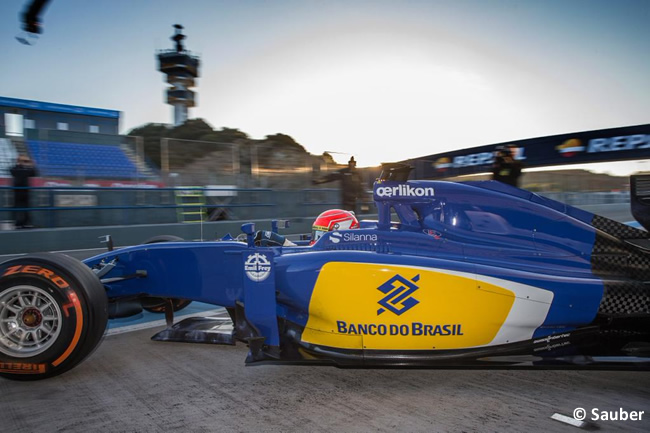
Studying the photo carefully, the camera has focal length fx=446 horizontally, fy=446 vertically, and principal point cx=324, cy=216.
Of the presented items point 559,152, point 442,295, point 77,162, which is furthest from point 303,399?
point 559,152

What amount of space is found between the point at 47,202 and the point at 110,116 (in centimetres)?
2436

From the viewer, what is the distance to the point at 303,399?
104 inches

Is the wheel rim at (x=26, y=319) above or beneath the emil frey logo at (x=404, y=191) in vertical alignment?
beneath

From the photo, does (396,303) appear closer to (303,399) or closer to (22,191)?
(303,399)

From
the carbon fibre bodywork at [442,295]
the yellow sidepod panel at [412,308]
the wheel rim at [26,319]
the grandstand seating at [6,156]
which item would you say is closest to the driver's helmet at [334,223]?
the carbon fibre bodywork at [442,295]

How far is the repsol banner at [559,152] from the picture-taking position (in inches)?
535

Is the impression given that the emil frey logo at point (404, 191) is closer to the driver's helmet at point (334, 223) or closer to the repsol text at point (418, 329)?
the driver's helmet at point (334, 223)

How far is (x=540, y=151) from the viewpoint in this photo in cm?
1577

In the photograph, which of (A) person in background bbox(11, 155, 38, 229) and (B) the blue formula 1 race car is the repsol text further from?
(A) person in background bbox(11, 155, 38, 229)

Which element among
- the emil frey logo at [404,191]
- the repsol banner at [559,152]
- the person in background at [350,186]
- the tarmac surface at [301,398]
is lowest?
the tarmac surface at [301,398]

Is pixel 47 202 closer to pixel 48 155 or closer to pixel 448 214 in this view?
pixel 48 155

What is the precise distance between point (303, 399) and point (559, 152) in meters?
15.4

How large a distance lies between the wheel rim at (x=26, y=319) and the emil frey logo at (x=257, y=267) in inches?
50.9

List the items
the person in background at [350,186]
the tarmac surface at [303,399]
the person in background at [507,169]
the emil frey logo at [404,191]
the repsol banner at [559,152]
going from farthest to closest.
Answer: the repsol banner at [559,152], the person in background at [350,186], the person in background at [507,169], the emil frey logo at [404,191], the tarmac surface at [303,399]
